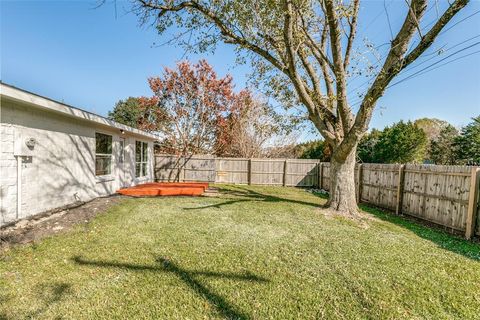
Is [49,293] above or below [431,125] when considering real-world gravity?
below

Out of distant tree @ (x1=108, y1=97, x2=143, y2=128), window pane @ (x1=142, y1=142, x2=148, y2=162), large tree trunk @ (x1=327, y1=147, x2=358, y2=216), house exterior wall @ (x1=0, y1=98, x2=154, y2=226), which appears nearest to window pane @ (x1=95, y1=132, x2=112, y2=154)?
house exterior wall @ (x1=0, y1=98, x2=154, y2=226)

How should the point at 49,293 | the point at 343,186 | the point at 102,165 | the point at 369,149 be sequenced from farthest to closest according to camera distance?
the point at 369,149 < the point at 102,165 < the point at 343,186 < the point at 49,293

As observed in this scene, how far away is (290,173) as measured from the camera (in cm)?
1459

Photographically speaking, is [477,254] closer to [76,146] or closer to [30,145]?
[30,145]

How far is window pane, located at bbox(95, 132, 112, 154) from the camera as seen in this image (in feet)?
27.6

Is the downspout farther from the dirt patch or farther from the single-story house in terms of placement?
the dirt patch

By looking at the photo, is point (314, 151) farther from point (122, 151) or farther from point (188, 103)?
point (122, 151)

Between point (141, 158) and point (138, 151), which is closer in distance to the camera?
point (138, 151)

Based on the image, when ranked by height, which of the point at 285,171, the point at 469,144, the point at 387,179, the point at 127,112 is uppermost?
the point at 127,112

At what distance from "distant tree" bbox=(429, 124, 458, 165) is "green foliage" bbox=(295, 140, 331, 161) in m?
9.97

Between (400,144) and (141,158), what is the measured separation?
54.5 ft

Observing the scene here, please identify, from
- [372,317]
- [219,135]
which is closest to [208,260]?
[372,317]

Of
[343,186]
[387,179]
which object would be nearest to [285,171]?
[387,179]

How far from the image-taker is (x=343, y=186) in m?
6.92
